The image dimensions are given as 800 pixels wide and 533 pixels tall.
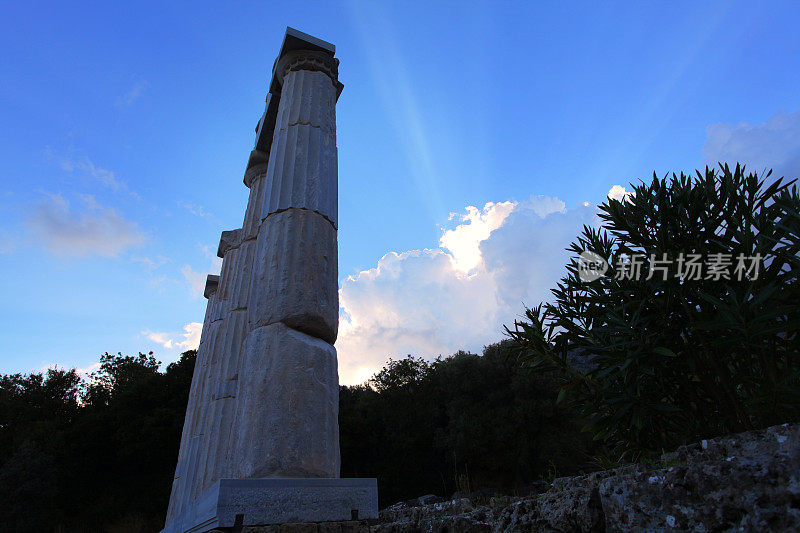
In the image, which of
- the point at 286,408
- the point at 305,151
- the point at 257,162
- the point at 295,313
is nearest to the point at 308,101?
the point at 305,151

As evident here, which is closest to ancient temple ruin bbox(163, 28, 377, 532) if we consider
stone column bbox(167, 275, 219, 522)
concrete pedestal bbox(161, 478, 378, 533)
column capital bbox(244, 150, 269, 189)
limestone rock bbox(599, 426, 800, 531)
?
concrete pedestal bbox(161, 478, 378, 533)

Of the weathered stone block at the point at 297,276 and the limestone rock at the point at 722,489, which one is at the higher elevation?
the weathered stone block at the point at 297,276

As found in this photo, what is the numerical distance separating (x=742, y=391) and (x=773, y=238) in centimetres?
165

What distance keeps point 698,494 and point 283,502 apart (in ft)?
Answer: 8.97

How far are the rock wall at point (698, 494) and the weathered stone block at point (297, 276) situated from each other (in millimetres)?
2725

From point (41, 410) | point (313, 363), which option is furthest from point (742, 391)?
point (41, 410)

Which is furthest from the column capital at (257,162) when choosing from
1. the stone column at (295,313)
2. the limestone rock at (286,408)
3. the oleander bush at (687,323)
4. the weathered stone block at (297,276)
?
the oleander bush at (687,323)

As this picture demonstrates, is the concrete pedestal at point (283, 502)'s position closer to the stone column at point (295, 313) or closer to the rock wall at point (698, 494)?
the stone column at point (295, 313)

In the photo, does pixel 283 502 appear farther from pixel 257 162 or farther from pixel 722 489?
pixel 257 162

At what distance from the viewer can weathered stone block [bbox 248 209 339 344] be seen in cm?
470

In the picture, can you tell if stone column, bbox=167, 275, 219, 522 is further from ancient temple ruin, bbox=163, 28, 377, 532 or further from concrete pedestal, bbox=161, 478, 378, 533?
concrete pedestal, bbox=161, 478, 378, 533

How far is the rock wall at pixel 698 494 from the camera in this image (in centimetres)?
184

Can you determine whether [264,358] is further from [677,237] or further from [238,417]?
Answer: [677,237]

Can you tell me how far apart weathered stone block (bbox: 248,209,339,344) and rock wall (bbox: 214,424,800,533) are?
272 centimetres
